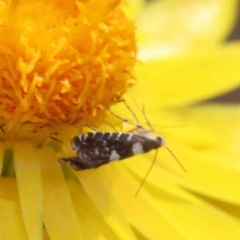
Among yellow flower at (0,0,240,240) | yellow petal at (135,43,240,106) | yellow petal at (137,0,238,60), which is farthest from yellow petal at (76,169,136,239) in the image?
yellow petal at (137,0,238,60)


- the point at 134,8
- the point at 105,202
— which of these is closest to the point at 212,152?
the point at 105,202

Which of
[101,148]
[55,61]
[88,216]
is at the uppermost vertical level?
[55,61]

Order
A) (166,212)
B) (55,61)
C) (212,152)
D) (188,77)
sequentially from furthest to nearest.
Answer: (188,77)
(212,152)
(166,212)
(55,61)

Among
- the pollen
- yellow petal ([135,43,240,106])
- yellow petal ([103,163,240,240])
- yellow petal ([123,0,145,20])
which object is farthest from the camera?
yellow petal ([123,0,145,20])

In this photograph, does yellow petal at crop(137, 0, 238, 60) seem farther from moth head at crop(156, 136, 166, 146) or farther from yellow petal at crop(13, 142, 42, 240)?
yellow petal at crop(13, 142, 42, 240)

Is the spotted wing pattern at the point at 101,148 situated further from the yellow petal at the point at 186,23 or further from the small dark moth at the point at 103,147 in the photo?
the yellow petal at the point at 186,23

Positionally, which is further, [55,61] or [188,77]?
[188,77]

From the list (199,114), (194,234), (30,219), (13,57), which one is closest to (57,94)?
(13,57)

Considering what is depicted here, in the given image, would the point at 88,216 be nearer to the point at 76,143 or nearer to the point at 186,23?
the point at 76,143
